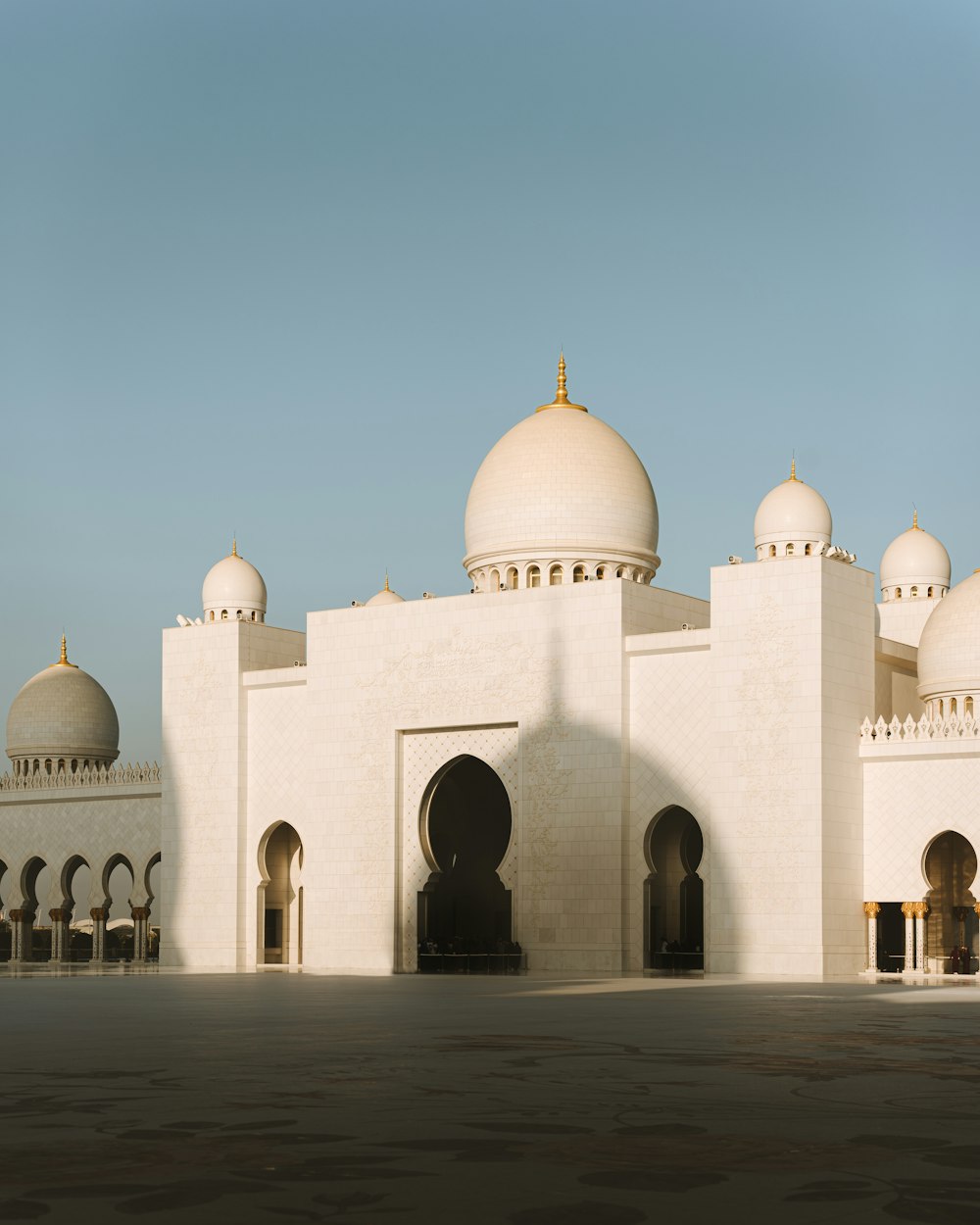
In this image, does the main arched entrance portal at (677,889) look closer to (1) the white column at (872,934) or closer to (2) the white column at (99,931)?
(1) the white column at (872,934)

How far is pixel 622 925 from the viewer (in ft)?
88.4

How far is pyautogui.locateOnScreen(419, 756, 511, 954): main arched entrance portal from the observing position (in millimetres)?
32219

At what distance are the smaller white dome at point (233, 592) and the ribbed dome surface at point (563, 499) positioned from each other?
222 inches

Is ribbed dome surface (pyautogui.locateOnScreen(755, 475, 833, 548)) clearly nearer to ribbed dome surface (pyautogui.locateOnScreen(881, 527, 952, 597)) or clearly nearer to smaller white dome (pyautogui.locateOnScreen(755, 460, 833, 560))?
smaller white dome (pyautogui.locateOnScreen(755, 460, 833, 560))

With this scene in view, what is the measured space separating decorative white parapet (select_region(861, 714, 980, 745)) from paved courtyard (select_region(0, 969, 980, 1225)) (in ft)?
45.4

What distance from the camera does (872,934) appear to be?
85.0 feet

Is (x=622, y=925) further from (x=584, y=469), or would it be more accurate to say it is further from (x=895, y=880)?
(x=584, y=469)

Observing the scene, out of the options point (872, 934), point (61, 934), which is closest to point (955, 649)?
point (872, 934)

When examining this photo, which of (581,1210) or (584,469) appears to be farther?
(584,469)

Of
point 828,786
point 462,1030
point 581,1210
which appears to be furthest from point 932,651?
point 581,1210

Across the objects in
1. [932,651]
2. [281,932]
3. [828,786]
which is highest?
[932,651]

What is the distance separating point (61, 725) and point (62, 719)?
0.15 m

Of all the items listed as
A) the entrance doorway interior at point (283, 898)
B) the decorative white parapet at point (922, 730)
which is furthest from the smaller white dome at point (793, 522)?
the entrance doorway interior at point (283, 898)

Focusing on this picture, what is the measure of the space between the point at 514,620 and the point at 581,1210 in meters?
24.3
